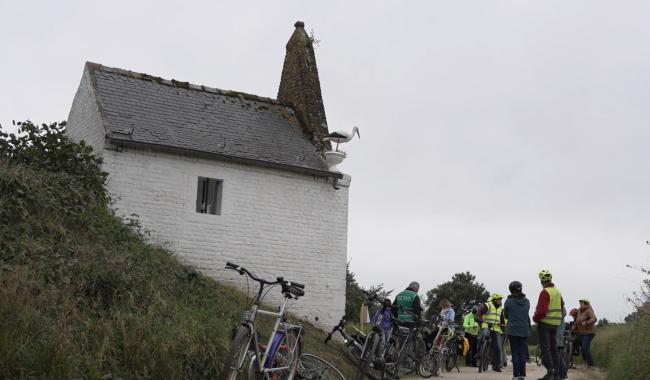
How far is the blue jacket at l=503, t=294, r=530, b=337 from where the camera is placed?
1204 centimetres

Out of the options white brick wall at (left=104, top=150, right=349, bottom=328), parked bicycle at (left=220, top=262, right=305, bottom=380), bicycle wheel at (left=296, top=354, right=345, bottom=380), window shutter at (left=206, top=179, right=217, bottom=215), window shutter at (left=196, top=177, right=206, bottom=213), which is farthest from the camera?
window shutter at (left=206, top=179, right=217, bottom=215)

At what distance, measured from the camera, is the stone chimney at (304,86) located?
19938 millimetres

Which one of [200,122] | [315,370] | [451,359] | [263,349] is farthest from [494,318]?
[200,122]

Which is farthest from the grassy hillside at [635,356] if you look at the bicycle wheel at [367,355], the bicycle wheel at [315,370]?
the bicycle wheel at [315,370]

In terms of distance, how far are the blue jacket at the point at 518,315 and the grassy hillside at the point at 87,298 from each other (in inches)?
135

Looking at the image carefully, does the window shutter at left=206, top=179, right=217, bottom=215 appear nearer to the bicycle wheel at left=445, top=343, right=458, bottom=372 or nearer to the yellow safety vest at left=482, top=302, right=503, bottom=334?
the bicycle wheel at left=445, top=343, right=458, bottom=372

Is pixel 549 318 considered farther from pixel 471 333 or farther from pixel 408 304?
pixel 471 333

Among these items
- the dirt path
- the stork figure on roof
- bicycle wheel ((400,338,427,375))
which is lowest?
the dirt path

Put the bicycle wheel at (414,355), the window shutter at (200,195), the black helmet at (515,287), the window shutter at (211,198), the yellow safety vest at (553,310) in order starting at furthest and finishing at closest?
the window shutter at (211,198)
the window shutter at (200,195)
the bicycle wheel at (414,355)
the black helmet at (515,287)
the yellow safety vest at (553,310)

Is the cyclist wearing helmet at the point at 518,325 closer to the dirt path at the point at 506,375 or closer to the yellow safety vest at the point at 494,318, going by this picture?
the dirt path at the point at 506,375

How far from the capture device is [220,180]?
57.0 ft

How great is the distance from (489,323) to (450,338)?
902 mm

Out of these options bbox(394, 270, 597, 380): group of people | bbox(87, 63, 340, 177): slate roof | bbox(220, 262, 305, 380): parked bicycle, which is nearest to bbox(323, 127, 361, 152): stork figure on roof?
bbox(87, 63, 340, 177): slate roof

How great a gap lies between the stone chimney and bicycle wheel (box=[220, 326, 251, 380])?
10.9 m
